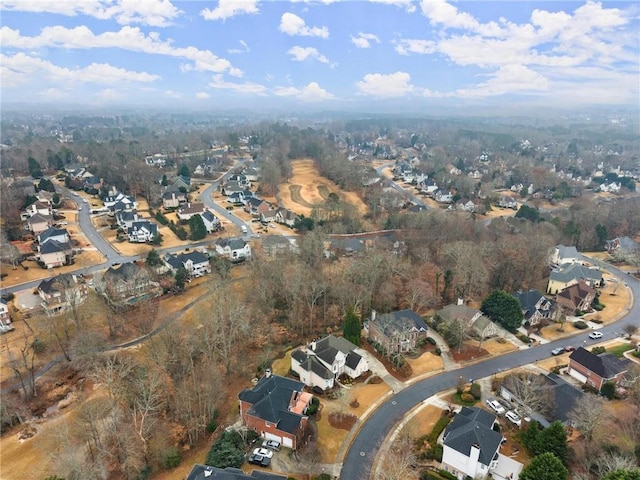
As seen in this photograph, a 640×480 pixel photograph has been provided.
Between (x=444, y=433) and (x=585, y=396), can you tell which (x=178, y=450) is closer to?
(x=444, y=433)

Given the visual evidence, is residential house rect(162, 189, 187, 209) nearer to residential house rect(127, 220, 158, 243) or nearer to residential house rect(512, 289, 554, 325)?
residential house rect(127, 220, 158, 243)

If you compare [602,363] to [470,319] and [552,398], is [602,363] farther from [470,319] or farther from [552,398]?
[470,319]

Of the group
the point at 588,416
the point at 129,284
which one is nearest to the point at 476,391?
the point at 588,416

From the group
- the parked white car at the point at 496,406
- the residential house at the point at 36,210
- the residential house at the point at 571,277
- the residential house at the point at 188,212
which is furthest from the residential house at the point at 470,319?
the residential house at the point at 36,210

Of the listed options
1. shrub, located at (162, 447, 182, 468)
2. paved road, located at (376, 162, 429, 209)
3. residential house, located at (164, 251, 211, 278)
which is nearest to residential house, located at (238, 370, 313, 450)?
shrub, located at (162, 447, 182, 468)

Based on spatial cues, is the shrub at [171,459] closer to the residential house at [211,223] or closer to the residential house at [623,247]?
the residential house at [211,223]

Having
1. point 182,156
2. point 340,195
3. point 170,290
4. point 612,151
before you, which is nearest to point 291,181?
point 340,195
